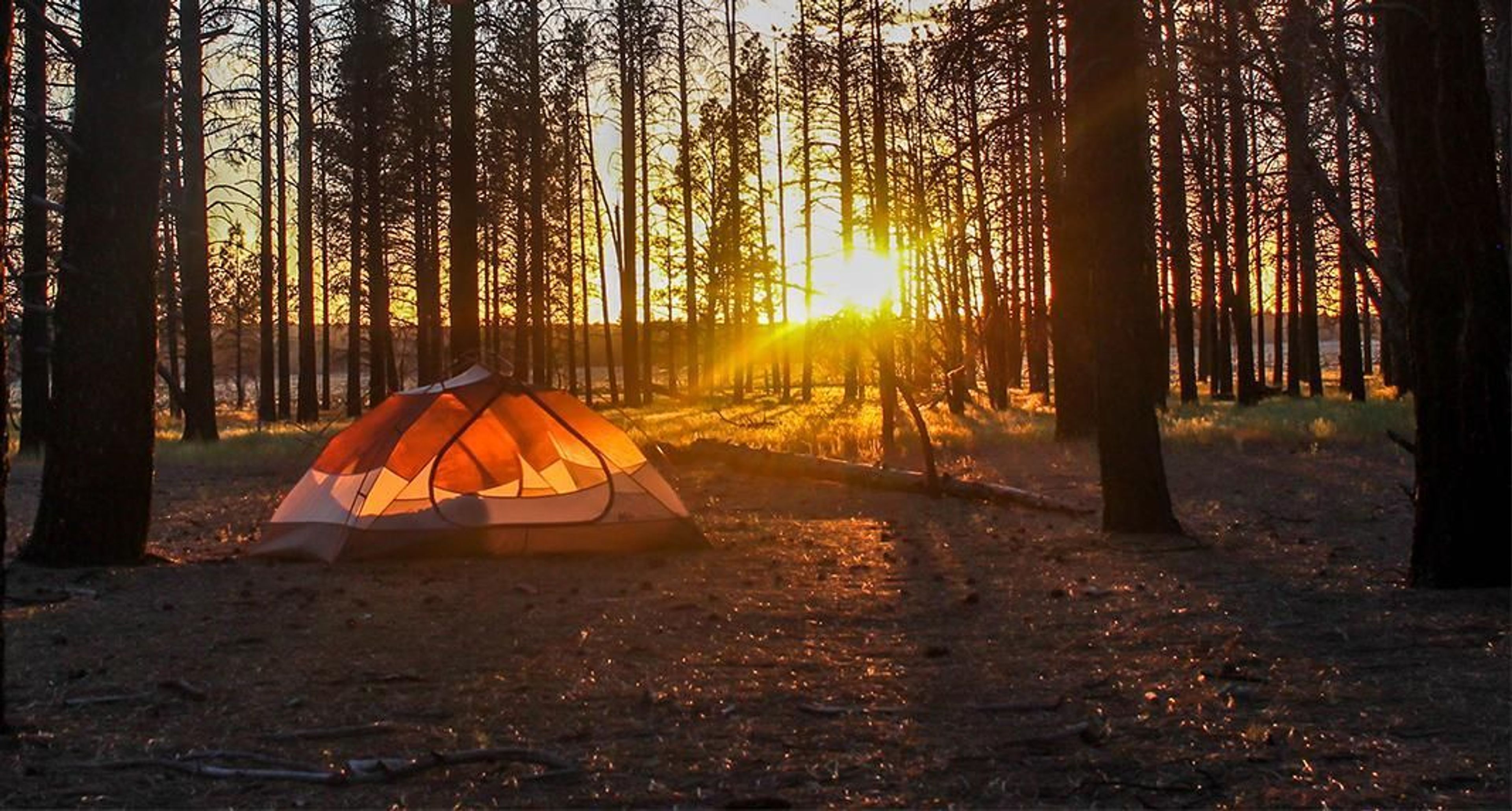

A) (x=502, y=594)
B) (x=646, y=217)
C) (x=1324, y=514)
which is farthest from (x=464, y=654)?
(x=646, y=217)

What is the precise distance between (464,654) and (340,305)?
31.3m

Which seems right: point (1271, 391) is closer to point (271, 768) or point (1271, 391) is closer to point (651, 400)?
point (651, 400)

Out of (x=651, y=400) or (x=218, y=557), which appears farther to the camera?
(x=651, y=400)

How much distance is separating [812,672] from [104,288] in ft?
18.5

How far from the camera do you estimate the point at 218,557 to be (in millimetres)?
9625

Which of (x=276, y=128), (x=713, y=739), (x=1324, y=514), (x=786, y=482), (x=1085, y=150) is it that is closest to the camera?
(x=713, y=739)

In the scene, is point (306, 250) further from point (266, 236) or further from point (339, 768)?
point (339, 768)

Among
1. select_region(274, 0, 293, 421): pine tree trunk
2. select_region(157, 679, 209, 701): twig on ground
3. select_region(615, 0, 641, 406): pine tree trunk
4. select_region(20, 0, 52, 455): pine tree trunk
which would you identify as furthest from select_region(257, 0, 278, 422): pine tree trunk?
select_region(157, 679, 209, 701): twig on ground

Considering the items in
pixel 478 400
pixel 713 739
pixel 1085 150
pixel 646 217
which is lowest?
pixel 713 739

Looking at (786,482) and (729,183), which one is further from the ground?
(729,183)

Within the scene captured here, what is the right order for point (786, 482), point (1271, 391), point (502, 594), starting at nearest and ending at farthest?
point (502, 594), point (786, 482), point (1271, 391)

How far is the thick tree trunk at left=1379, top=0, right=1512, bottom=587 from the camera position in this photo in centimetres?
675

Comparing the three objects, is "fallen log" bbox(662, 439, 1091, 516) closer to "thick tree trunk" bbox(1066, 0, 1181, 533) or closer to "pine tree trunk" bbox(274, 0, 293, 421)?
"thick tree trunk" bbox(1066, 0, 1181, 533)

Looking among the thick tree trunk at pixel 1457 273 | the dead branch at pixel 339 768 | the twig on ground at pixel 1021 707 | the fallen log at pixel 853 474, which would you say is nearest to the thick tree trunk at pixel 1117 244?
the fallen log at pixel 853 474
